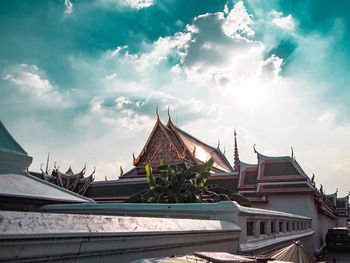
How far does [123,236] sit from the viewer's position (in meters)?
2.27

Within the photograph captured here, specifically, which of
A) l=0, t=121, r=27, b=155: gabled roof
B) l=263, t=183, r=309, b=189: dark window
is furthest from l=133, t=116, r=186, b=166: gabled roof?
l=0, t=121, r=27, b=155: gabled roof

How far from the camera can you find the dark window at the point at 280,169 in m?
16.3

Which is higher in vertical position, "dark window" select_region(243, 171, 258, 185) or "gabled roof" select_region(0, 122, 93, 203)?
"dark window" select_region(243, 171, 258, 185)

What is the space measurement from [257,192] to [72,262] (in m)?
14.8

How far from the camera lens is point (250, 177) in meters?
17.5

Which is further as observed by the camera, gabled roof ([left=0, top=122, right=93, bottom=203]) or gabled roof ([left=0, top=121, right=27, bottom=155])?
gabled roof ([left=0, top=121, right=27, bottom=155])

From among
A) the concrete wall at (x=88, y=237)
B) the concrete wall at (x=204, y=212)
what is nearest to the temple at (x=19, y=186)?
the concrete wall at (x=204, y=212)

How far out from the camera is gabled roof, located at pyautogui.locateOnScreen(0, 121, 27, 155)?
5805mm

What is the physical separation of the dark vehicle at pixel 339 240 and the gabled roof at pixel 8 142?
1578cm

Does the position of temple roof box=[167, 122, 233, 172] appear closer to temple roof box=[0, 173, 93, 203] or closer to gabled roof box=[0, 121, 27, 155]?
temple roof box=[0, 173, 93, 203]

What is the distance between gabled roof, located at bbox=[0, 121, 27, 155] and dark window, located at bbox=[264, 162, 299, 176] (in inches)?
541

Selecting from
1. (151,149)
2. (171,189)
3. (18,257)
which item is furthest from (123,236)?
(151,149)

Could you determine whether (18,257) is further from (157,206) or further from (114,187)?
(114,187)

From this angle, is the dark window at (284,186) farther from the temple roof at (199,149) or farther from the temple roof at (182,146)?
the temple roof at (199,149)
